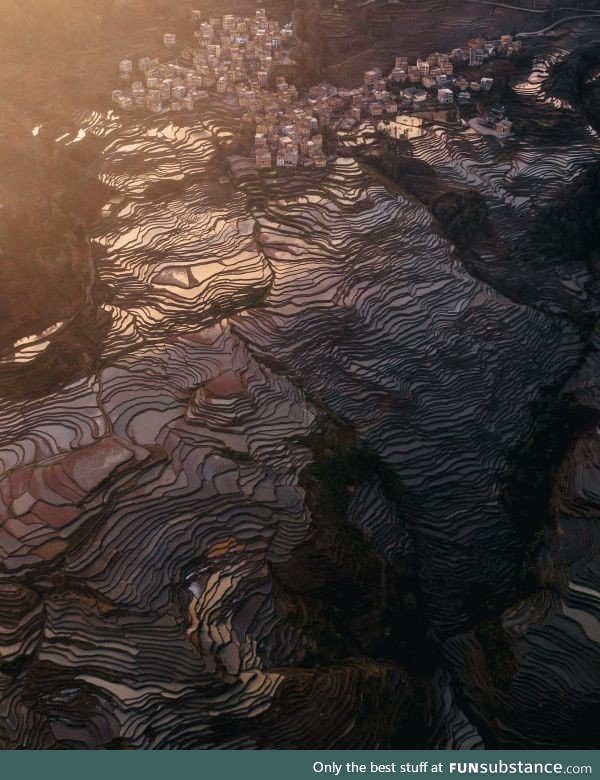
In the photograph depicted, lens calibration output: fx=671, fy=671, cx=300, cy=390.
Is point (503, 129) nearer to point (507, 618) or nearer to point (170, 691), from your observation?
point (507, 618)

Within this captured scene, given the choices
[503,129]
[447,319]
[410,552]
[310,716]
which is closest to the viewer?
[310,716]

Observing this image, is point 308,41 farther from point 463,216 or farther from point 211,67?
point 463,216

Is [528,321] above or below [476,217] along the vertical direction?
below

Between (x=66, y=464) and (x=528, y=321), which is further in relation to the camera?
(x=528, y=321)

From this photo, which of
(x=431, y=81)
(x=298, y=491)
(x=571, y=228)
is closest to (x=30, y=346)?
(x=298, y=491)

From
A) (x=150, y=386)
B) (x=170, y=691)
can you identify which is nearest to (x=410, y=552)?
(x=170, y=691)

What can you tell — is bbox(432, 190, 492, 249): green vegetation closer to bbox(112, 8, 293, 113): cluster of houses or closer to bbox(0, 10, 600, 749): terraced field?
bbox(0, 10, 600, 749): terraced field

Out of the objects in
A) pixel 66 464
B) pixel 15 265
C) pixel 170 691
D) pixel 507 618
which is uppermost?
pixel 15 265

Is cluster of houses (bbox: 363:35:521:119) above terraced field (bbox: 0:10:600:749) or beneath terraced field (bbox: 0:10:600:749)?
above

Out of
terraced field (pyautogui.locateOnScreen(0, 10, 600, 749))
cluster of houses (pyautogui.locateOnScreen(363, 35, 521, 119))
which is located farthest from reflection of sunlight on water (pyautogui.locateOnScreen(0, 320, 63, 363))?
cluster of houses (pyautogui.locateOnScreen(363, 35, 521, 119))
